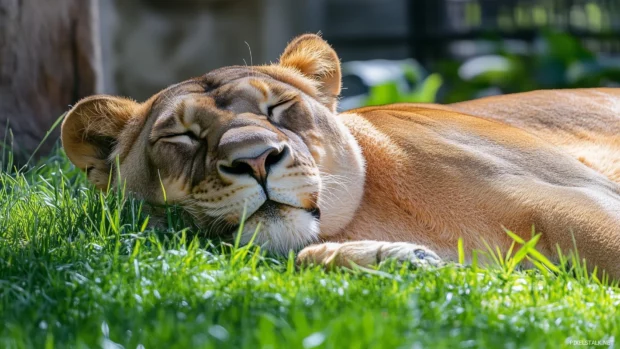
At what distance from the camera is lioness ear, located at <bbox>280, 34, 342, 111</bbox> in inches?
165

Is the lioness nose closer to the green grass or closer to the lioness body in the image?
the green grass

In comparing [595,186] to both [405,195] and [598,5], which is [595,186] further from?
[598,5]

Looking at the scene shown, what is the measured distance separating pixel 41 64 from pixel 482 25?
793 cm

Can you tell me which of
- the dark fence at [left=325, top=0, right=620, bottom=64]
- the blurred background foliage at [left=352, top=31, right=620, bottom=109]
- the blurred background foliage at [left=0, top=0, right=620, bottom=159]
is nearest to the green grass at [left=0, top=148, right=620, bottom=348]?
the blurred background foliage at [left=352, top=31, right=620, bottom=109]

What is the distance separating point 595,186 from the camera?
12.2 feet

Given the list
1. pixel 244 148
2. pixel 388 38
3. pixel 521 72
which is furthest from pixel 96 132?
pixel 388 38

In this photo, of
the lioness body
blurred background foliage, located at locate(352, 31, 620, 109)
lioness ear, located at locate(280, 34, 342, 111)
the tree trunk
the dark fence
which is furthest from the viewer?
the dark fence

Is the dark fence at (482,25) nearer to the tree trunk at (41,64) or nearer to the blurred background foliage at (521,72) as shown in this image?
the blurred background foliage at (521,72)

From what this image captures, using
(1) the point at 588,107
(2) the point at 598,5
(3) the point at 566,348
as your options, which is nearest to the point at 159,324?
(3) the point at 566,348

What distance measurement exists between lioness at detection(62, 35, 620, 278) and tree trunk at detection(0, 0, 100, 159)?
1234mm

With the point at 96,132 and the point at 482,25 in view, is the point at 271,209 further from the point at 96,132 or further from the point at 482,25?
the point at 482,25

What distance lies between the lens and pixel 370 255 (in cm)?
321

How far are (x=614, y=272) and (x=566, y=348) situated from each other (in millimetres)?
1118

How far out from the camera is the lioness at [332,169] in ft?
11.0
